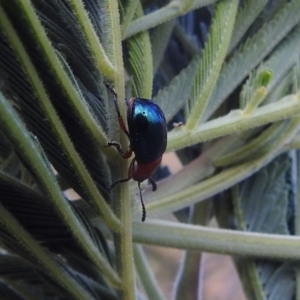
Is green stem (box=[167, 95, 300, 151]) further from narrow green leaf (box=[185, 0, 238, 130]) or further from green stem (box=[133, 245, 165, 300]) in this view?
green stem (box=[133, 245, 165, 300])

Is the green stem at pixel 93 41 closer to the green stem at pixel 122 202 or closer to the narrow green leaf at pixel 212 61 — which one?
the green stem at pixel 122 202

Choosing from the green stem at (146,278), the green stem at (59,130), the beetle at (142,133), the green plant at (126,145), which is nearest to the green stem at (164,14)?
the green plant at (126,145)

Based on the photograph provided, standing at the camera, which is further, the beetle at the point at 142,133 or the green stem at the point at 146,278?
the green stem at the point at 146,278

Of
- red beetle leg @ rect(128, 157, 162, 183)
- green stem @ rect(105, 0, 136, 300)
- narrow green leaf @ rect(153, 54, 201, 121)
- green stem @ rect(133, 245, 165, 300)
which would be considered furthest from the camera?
green stem @ rect(133, 245, 165, 300)

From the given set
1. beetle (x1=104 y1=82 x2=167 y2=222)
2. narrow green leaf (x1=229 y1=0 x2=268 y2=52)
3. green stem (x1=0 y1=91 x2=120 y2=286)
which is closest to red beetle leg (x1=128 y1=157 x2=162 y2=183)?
beetle (x1=104 y1=82 x2=167 y2=222)

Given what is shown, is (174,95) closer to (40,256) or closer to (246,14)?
(246,14)
